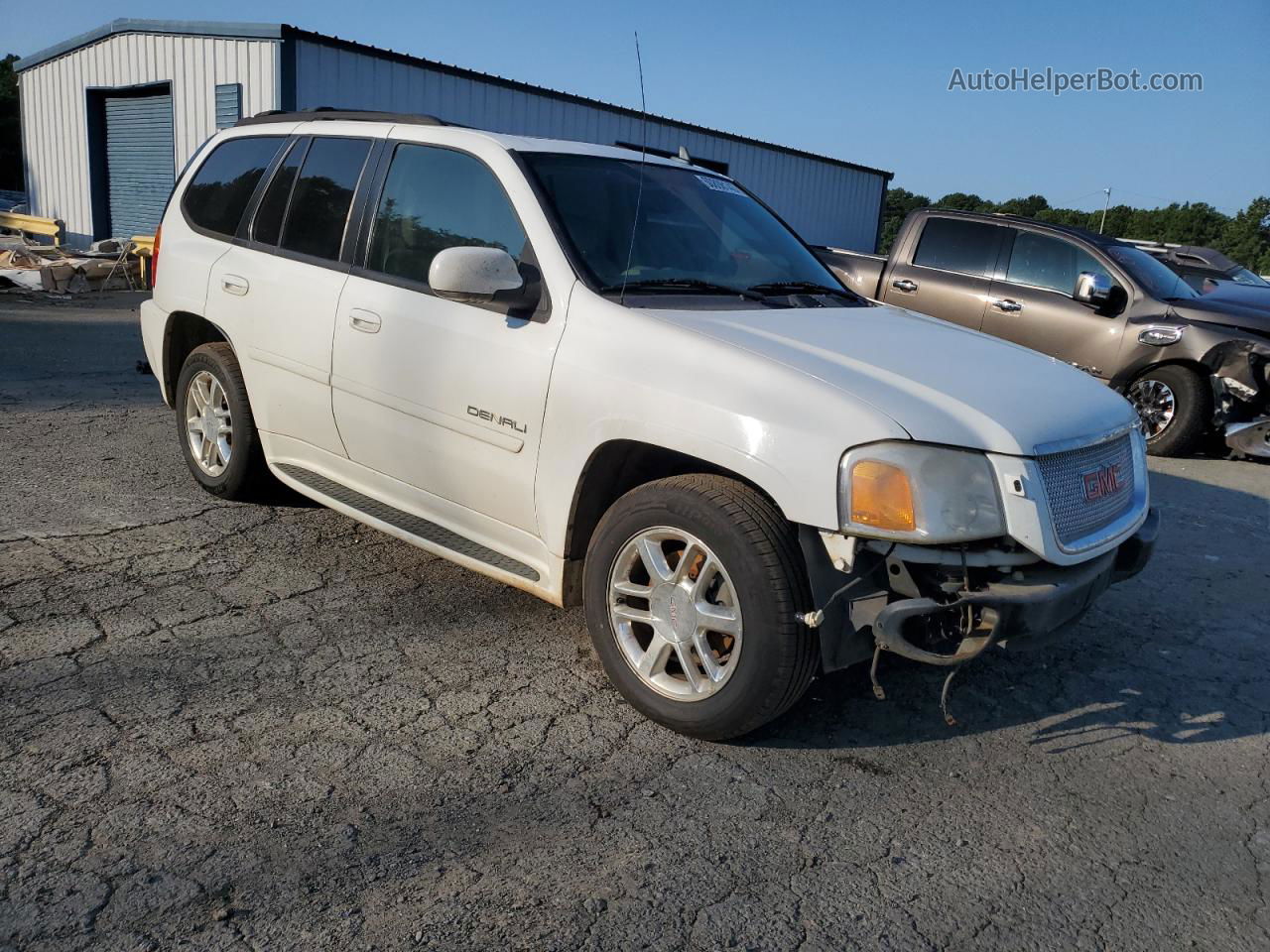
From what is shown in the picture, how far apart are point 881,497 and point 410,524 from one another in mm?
1999

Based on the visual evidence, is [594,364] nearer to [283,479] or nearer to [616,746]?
[616,746]

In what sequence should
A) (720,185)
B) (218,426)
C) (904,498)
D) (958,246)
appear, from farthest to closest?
(958,246) → (218,426) → (720,185) → (904,498)

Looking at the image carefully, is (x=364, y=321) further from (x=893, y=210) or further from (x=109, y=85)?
(x=893, y=210)

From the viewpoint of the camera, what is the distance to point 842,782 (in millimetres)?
3098

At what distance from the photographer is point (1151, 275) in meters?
8.70

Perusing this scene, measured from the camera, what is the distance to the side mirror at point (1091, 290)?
7832 mm

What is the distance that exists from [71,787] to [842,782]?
2.14 m

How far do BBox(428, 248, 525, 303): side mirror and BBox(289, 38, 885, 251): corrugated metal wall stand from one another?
19.8 ft

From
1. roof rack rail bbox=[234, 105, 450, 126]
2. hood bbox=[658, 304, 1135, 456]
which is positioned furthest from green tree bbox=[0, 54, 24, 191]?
hood bbox=[658, 304, 1135, 456]

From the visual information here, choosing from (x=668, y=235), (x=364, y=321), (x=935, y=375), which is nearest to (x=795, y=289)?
(x=668, y=235)

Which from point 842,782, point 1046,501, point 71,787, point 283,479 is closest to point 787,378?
point 1046,501

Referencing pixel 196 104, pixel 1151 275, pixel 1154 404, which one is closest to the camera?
pixel 1154 404

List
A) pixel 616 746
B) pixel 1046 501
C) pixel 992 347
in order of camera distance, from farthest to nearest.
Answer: pixel 992 347, pixel 616 746, pixel 1046 501

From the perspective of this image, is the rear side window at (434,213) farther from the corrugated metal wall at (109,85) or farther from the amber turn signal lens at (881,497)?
A: the corrugated metal wall at (109,85)
